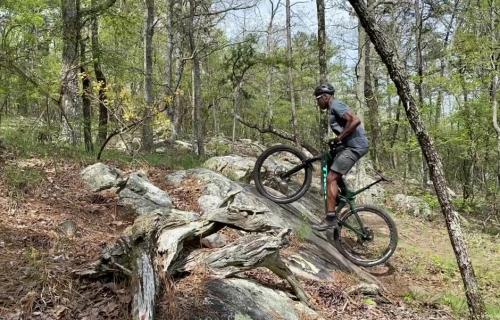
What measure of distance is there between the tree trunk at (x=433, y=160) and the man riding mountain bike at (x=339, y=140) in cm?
105

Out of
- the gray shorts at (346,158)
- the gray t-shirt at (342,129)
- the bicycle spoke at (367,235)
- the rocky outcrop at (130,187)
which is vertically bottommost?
the bicycle spoke at (367,235)

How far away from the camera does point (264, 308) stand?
4008 millimetres

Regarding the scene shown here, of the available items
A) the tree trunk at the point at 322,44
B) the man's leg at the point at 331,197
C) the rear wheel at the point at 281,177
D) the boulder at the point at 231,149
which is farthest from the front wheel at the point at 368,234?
the boulder at the point at 231,149

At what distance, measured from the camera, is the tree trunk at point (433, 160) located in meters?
5.13

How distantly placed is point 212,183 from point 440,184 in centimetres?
368

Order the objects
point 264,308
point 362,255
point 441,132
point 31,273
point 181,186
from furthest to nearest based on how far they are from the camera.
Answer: point 441,132 → point 181,186 → point 362,255 → point 264,308 → point 31,273

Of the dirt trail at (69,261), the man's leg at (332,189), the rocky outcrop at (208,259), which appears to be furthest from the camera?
the man's leg at (332,189)

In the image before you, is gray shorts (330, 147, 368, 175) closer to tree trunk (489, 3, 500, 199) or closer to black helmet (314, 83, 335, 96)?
black helmet (314, 83, 335, 96)

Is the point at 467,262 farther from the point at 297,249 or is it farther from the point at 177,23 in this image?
the point at 177,23

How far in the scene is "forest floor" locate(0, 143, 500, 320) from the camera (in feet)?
11.1

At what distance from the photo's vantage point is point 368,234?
6.82m

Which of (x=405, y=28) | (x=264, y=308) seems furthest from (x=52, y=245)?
(x=405, y=28)

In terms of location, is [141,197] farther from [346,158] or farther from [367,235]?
[367,235]

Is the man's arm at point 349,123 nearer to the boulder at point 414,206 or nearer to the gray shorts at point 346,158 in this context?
the gray shorts at point 346,158
